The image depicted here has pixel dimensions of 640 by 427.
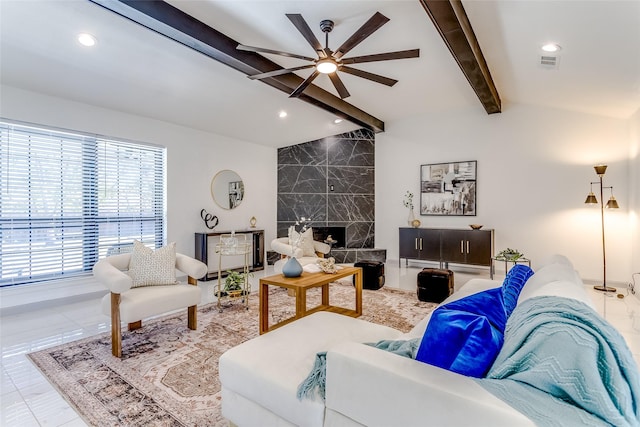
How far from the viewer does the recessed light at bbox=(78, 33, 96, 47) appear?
116 inches

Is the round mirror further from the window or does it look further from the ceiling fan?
the ceiling fan

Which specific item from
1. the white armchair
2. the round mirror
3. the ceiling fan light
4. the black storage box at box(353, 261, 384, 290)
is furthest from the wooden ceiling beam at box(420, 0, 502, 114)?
the round mirror

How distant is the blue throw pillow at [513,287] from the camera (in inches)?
71.9

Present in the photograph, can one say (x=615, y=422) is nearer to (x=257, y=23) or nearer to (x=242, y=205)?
(x=257, y=23)

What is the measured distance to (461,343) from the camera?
3.77 feet

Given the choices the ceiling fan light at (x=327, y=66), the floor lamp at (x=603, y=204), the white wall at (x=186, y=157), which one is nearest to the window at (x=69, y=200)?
the white wall at (x=186, y=157)

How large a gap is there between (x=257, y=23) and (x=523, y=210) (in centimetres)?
501

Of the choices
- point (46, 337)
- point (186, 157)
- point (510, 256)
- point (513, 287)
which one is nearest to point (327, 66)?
point (513, 287)

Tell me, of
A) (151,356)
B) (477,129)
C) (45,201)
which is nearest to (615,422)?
(151,356)

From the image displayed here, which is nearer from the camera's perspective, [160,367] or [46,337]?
[160,367]

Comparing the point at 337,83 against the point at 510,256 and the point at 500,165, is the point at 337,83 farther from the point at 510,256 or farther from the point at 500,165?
the point at 500,165

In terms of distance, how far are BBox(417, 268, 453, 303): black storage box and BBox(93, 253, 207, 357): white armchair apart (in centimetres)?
258

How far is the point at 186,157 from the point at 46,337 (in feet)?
10.5

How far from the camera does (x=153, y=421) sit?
1809 millimetres
